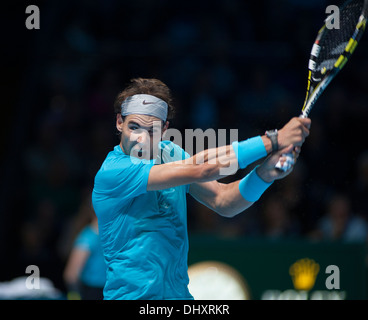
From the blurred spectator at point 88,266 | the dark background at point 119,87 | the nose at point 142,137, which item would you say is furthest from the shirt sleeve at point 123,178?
the dark background at point 119,87

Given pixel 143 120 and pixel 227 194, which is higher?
pixel 143 120

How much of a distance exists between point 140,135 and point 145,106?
0.17 m

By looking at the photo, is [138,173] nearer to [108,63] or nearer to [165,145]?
[165,145]

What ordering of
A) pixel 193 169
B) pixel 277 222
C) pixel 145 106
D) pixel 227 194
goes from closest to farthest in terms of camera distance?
1. pixel 193 169
2. pixel 145 106
3. pixel 227 194
4. pixel 277 222

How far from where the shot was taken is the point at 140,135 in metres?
3.73

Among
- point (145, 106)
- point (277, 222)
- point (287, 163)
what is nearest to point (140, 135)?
point (145, 106)

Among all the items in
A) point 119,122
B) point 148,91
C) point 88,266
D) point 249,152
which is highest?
point 148,91

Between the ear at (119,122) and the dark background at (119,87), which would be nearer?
the ear at (119,122)

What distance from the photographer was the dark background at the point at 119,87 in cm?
749

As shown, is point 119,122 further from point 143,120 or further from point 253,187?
point 253,187

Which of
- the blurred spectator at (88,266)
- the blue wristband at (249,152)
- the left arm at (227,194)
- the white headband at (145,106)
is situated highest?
the white headband at (145,106)

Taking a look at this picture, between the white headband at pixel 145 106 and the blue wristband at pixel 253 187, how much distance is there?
1.90 feet

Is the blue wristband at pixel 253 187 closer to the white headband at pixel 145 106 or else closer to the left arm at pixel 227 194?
the left arm at pixel 227 194
